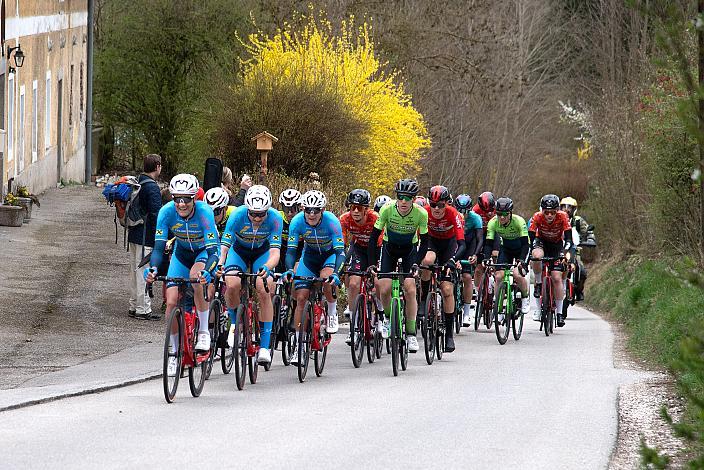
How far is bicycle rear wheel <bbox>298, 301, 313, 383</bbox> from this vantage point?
12.9 metres

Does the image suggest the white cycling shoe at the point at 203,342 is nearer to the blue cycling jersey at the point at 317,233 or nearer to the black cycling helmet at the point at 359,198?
the blue cycling jersey at the point at 317,233

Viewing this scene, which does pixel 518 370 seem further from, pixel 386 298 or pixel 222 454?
pixel 222 454

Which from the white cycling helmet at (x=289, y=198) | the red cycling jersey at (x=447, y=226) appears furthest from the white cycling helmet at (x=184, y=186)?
the red cycling jersey at (x=447, y=226)

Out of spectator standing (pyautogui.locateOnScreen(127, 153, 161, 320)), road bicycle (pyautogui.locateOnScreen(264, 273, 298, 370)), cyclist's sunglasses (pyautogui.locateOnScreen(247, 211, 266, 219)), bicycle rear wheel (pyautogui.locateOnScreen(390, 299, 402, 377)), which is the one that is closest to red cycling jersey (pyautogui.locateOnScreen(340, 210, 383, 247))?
bicycle rear wheel (pyautogui.locateOnScreen(390, 299, 402, 377))

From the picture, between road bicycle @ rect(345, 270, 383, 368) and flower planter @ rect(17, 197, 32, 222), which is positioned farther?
flower planter @ rect(17, 197, 32, 222)

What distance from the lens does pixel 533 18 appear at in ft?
172

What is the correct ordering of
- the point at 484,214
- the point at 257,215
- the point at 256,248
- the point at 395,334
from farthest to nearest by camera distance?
the point at 484,214
the point at 395,334
the point at 256,248
the point at 257,215

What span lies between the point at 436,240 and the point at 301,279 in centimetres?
364

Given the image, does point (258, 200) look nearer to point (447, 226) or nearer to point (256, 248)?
point (256, 248)

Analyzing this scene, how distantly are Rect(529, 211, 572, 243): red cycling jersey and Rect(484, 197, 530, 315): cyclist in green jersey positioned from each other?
93 centimetres

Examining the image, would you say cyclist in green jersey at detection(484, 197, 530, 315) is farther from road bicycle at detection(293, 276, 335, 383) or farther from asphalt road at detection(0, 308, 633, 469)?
road bicycle at detection(293, 276, 335, 383)

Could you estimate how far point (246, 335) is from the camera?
482 inches

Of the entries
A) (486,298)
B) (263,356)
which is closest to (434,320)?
(263,356)

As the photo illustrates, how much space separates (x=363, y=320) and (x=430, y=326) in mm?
1144
